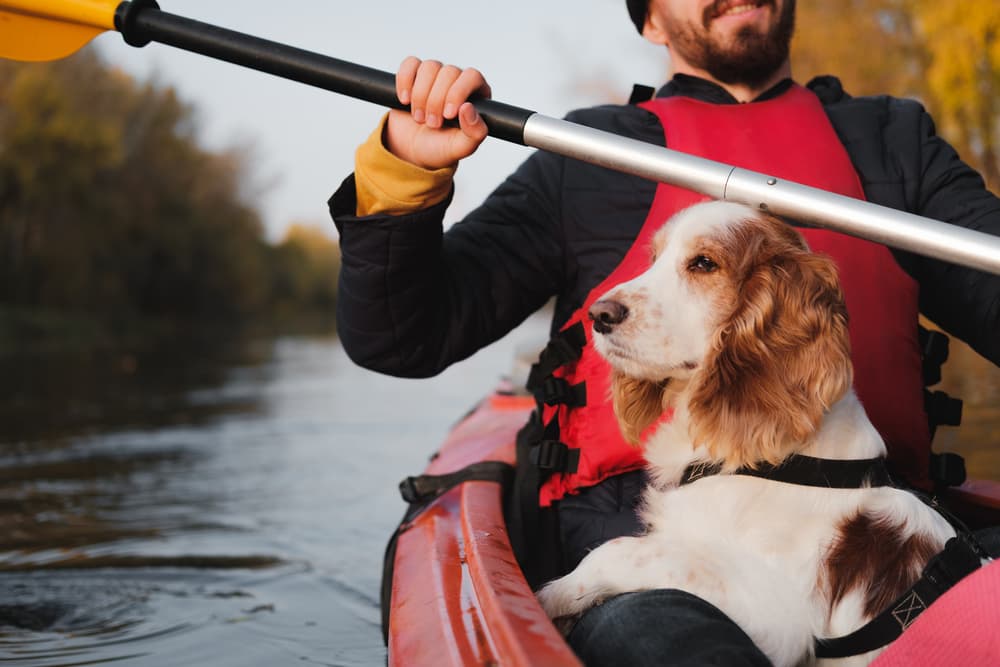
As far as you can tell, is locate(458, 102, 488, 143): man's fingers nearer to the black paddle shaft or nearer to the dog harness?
the black paddle shaft

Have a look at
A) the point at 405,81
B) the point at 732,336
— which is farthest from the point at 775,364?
the point at 405,81

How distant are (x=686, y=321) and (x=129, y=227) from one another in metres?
44.7

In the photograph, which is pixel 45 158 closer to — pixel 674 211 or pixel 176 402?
pixel 176 402

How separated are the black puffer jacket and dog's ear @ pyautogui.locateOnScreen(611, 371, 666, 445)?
57cm

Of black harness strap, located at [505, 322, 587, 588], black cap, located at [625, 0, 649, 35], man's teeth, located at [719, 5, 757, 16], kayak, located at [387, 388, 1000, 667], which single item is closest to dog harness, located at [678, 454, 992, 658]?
kayak, located at [387, 388, 1000, 667]

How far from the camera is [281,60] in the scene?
2.67 metres

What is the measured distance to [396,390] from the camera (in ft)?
53.2

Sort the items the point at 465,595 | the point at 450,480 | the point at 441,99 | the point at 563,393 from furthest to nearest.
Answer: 1. the point at 450,480
2. the point at 563,393
3. the point at 441,99
4. the point at 465,595

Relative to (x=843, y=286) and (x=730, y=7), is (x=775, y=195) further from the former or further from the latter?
(x=730, y=7)

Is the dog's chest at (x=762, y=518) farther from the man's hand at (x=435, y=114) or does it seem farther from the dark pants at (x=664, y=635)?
the man's hand at (x=435, y=114)

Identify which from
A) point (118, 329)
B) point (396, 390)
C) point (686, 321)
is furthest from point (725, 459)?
point (118, 329)

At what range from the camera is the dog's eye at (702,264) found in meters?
2.52

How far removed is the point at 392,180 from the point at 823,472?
4.18 ft

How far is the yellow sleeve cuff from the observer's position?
8.66ft
